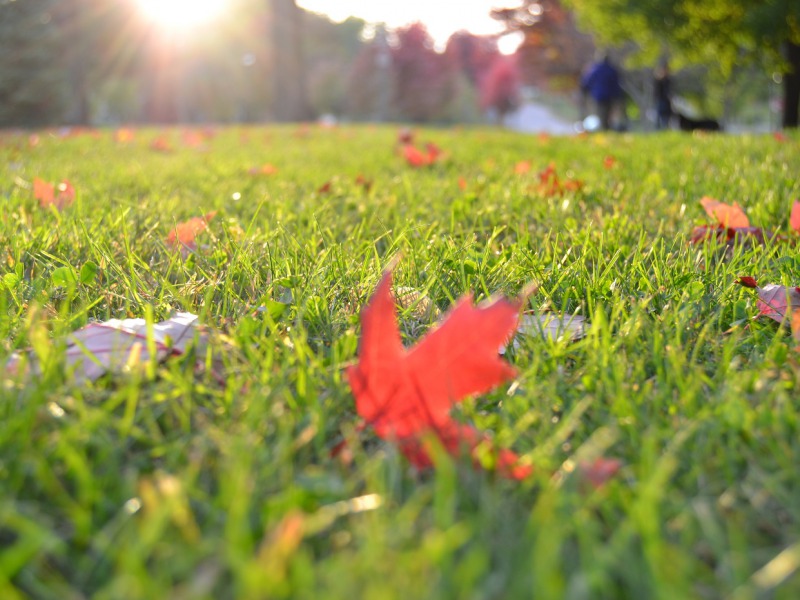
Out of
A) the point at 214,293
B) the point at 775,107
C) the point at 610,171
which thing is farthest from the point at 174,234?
the point at 775,107

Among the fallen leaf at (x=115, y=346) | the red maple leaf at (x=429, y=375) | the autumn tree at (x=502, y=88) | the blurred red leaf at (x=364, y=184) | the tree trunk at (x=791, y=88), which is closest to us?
the red maple leaf at (x=429, y=375)

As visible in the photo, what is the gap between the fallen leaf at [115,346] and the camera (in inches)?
42.1

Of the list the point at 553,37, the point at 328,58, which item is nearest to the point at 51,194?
the point at 553,37

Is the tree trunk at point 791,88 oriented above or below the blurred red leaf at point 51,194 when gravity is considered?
below

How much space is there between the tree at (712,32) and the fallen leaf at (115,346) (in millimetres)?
9754

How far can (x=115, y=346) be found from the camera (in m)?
1.10

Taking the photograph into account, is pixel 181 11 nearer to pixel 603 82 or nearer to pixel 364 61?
pixel 364 61

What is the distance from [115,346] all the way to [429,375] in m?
0.52

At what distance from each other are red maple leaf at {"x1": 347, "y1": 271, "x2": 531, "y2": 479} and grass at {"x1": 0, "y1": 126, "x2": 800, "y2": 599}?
39mm

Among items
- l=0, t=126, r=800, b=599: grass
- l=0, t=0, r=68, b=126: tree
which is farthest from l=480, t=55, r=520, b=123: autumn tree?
l=0, t=126, r=800, b=599: grass

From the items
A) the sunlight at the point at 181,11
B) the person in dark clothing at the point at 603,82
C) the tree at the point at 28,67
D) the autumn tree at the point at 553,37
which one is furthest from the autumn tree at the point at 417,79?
the person in dark clothing at the point at 603,82

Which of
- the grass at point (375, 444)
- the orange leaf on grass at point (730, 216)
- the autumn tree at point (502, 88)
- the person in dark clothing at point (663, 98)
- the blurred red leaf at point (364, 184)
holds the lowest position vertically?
the autumn tree at point (502, 88)

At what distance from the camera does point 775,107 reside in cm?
3722

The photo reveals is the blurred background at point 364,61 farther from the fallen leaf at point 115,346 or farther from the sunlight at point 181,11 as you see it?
the fallen leaf at point 115,346
